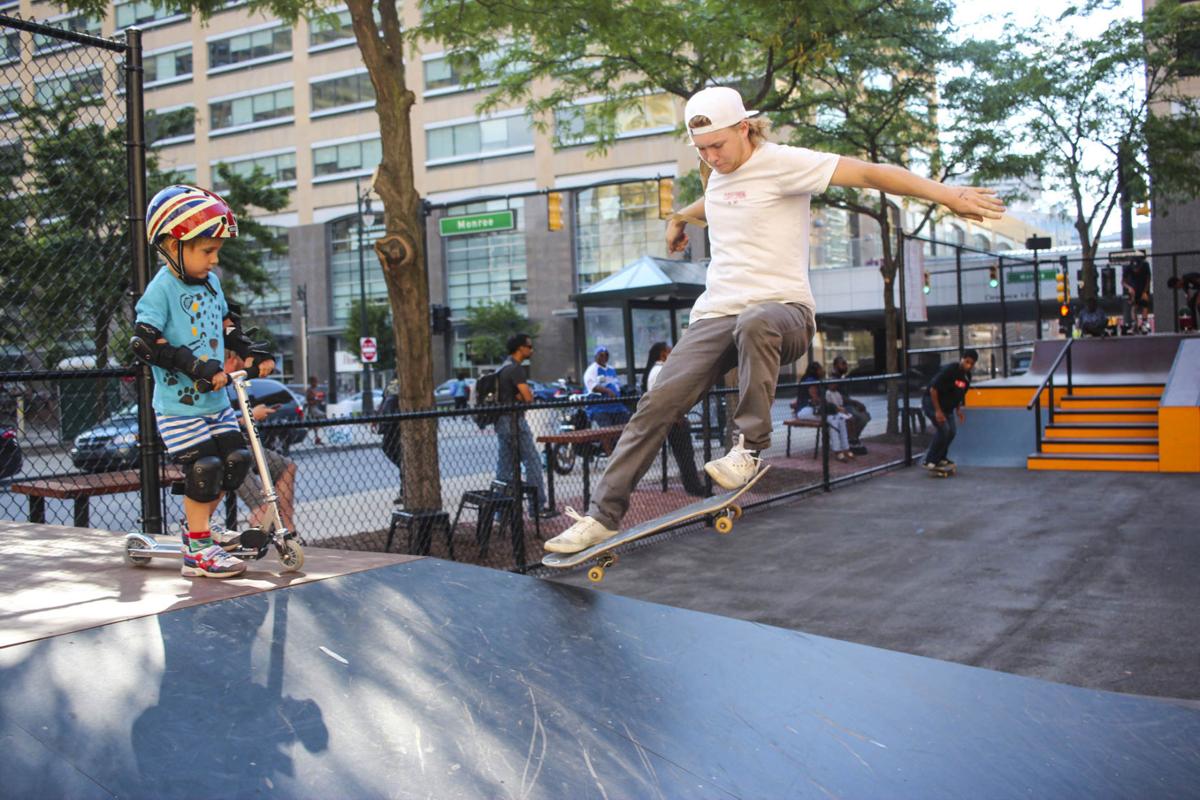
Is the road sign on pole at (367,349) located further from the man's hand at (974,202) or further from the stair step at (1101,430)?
the man's hand at (974,202)

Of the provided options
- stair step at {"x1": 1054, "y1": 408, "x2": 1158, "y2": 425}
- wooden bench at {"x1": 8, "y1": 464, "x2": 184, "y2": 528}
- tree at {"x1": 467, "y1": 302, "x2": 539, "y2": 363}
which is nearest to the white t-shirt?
wooden bench at {"x1": 8, "y1": 464, "x2": 184, "y2": 528}

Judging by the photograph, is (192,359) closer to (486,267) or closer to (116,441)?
(116,441)

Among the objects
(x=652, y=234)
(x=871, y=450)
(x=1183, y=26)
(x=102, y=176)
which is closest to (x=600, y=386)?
(x=871, y=450)

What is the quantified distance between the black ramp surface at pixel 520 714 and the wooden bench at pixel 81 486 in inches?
124

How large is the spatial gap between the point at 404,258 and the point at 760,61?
942 cm

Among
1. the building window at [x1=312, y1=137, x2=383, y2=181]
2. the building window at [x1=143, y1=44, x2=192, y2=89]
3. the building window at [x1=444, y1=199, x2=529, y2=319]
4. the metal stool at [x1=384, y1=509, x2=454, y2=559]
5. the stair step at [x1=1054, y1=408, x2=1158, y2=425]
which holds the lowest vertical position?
the metal stool at [x1=384, y1=509, x2=454, y2=559]

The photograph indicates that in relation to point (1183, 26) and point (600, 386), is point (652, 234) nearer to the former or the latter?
point (1183, 26)

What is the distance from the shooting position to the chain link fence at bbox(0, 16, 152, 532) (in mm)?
4789

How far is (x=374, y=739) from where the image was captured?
240cm

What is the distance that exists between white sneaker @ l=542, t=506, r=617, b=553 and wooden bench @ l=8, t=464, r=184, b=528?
Result: 3.00 m

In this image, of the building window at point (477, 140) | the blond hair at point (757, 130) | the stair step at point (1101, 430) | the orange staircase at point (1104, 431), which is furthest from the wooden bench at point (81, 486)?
the building window at point (477, 140)

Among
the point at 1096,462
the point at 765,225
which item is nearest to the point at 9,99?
the point at 765,225

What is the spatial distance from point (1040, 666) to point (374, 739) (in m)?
3.83

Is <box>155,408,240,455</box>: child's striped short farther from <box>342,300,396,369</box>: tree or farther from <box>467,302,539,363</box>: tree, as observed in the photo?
<box>342,300,396,369</box>: tree
